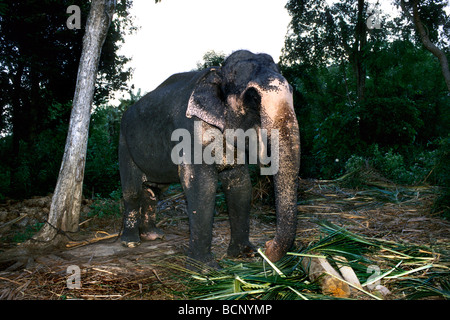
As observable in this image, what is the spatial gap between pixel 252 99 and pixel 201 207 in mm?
1131

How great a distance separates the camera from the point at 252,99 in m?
3.08

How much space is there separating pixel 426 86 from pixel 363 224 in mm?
16348

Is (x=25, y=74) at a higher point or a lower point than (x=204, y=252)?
higher

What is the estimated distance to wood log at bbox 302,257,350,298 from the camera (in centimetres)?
246

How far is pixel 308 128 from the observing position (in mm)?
16703

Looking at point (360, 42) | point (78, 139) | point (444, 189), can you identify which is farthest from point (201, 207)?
point (360, 42)

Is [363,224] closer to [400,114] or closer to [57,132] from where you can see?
[400,114]

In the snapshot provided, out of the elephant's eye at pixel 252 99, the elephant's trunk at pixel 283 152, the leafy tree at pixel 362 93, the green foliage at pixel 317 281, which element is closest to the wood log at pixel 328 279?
the green foliage at pixel 317 281

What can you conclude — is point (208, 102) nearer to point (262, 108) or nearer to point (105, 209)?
point (262, 108)

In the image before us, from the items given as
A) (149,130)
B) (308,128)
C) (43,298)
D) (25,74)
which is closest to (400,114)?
(308,128)

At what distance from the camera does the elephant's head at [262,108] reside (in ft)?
8.84

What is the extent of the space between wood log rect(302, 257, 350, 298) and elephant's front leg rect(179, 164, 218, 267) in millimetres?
1062

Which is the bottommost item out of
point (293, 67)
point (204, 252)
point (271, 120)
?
point (204, 252)
